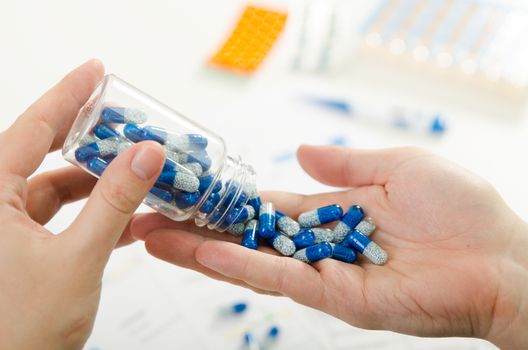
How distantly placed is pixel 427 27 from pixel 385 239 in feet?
6.13

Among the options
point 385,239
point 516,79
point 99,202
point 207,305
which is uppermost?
point 516,79

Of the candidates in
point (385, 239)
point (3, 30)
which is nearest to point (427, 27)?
point (385, 239)

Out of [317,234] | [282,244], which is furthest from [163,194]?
[317,234]

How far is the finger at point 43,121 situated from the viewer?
148cm

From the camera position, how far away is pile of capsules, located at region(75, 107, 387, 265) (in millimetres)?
1611

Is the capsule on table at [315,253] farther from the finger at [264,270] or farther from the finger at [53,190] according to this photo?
the finger at [53,190]

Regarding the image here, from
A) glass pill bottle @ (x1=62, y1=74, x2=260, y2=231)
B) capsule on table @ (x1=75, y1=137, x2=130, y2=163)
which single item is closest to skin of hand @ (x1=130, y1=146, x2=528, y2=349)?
glass pill bottle @ (x1=62, y1=74, x2=260, y2=231)

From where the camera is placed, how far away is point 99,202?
49.9 inches

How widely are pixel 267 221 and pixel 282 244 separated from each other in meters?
0.09

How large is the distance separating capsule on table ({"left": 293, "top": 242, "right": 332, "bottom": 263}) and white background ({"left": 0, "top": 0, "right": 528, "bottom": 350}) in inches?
14.6

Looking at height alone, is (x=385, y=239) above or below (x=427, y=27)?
below

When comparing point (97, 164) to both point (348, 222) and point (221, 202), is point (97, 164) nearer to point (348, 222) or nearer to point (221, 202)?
point (221, 202)

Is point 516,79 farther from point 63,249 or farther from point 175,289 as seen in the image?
point 63,249

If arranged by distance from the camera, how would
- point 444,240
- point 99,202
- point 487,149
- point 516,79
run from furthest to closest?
1. point 516,79
2. point 487,149
3. point 444,240
4. point 99,202
